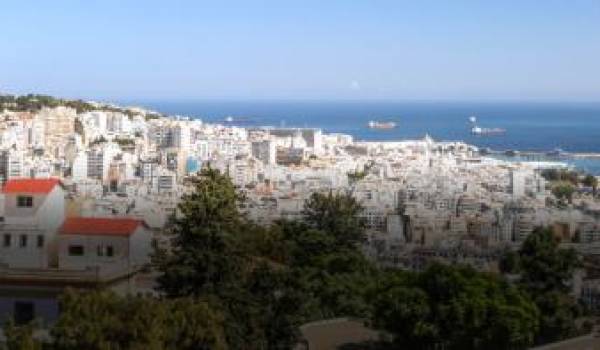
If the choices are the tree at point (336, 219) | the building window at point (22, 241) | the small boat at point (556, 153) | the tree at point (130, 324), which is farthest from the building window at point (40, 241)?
the small boat at point (556, 153)

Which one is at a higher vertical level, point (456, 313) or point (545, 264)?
point (545, 264)

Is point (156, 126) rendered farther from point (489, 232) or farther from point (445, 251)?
point (445, 251)

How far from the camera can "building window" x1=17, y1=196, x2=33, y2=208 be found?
980 centimetres

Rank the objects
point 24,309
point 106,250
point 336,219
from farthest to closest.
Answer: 1. point 336,219
2. point 106,250
3. point 24,309

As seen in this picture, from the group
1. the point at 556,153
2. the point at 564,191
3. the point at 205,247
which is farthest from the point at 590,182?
the point at 205,247

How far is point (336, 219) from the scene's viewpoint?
11414mm

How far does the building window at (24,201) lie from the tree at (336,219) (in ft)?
9.59

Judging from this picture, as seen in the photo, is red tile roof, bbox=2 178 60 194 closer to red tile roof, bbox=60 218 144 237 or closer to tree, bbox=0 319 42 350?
red tile roof, bbox=60 218 144 237

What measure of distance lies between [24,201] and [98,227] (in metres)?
0.74

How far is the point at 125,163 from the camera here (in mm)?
42781

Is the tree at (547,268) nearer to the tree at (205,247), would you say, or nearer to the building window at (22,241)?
the tree at (205,247)

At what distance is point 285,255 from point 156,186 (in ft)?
83.4

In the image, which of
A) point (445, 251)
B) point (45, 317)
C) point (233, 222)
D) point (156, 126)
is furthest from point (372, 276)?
point (156, 126)

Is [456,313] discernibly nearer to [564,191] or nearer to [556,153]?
[564,191]
